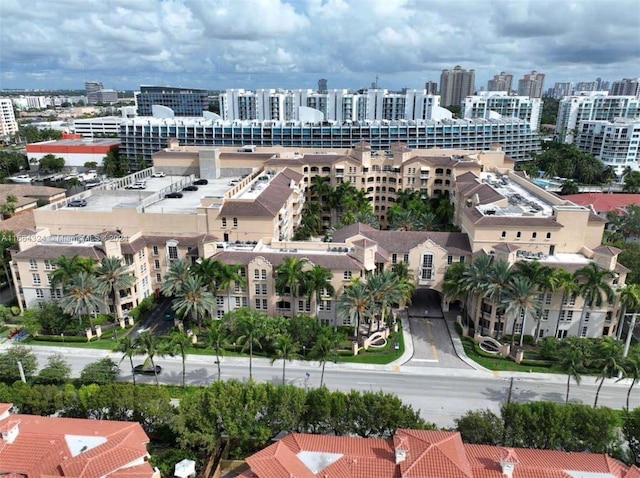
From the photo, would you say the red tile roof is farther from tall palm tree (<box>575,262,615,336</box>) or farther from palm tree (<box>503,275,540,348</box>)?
tall palm tree (<box>575,262,615,336</box>)

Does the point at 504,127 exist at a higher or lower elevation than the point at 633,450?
higher

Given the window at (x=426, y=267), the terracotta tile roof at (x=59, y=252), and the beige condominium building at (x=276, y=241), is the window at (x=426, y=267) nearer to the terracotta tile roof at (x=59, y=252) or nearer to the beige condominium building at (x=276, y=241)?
the beige condominium building at (x=276, y=241)

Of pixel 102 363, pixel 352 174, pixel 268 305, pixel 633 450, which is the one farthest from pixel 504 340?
pixel 352 174

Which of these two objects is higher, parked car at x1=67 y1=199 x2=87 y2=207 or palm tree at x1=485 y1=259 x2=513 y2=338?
parked car at x1=67 y1=199 x2=87 y2=207

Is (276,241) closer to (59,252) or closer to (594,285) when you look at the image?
(59,252)

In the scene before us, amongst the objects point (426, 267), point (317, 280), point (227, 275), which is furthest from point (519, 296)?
point (227, 275)

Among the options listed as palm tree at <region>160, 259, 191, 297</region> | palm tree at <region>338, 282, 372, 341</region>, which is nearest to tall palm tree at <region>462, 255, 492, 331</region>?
palm tree at <region>338, 282, 372, 341</region>

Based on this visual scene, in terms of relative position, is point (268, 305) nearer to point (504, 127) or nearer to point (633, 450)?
point (633, 450)
